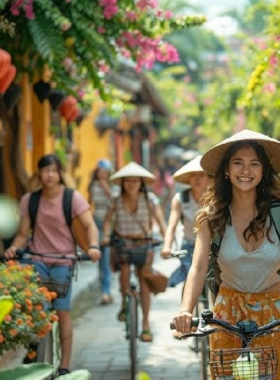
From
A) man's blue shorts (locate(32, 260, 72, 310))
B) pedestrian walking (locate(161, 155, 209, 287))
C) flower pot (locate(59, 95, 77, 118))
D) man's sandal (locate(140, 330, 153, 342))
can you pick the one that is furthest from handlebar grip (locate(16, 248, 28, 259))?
flower pot (locate(59, 95, 77, 118))

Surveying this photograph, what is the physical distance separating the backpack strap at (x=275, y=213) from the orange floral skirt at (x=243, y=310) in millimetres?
317

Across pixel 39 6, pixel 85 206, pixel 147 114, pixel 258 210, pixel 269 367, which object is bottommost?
pixel 269 367

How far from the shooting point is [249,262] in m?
5.20

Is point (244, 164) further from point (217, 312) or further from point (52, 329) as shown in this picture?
point (52, 329)

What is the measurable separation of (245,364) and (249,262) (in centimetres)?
94

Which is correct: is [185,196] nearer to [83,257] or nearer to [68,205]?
[68,205]

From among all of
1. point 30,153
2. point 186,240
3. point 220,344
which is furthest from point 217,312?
point 30,153

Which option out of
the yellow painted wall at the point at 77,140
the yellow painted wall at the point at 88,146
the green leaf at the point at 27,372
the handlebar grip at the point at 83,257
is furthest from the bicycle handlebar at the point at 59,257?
the yellow painted wall at the point at 88,146

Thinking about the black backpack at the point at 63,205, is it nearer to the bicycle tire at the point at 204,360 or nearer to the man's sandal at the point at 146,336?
the bicycle tire at the point at 204,360

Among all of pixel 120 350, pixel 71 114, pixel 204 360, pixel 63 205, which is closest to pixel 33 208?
pixel 63 205

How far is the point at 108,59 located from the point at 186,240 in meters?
1.84

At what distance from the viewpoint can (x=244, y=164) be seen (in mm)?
5312

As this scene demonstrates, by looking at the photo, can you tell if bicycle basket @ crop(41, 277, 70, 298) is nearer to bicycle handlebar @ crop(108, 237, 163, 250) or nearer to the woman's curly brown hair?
bicycle handlebar @ crop(108, 237, 163, 250)

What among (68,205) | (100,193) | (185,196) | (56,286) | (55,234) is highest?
(100,193)
